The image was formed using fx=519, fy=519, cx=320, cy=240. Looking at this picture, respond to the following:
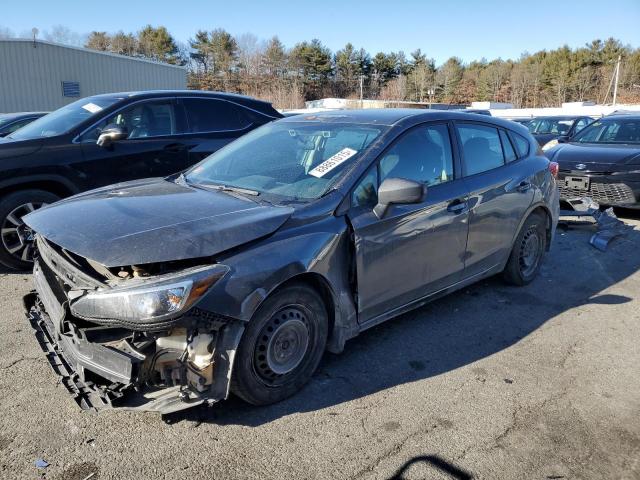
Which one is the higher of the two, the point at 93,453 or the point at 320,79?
the point at 320,79

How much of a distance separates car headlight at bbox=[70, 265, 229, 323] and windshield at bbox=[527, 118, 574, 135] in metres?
17.2

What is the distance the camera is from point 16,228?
5215 mm

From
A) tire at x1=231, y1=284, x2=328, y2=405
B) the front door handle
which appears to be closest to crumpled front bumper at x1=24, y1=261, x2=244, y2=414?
tire at x1=231, y1=284, x2=328, y2=405

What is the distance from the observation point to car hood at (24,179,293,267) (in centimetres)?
256

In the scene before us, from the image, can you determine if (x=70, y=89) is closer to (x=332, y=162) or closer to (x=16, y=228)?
(x=16, y=228)

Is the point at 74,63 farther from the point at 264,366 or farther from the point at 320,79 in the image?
the point at 320,79

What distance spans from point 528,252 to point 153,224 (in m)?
3.80

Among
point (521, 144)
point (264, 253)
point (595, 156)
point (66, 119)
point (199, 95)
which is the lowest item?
point (264, 253)

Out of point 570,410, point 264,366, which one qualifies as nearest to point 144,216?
point 264,366

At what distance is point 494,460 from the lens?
2660 mm

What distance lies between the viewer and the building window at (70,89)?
91.1 feet

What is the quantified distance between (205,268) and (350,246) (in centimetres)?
101

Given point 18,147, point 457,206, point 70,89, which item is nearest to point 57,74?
point 70,89

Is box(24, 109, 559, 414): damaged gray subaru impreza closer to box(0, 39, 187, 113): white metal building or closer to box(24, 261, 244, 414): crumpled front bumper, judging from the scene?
box(24, 261, 244, 414): crumpled front bumper
